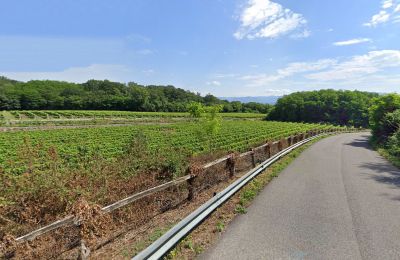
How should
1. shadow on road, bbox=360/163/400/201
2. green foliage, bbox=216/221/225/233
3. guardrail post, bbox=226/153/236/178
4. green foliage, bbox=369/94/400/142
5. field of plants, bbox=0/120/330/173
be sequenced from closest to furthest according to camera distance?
green foliage, bbox=216/221/225/233 < shadow on road, bbox=360/163/400/201 < guardrail post, bbox=226/153/236/178 < field of plants, bbox=0/120/330/173 < green foliage, bbox=369/94/400/142

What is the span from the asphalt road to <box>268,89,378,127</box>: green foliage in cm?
10255

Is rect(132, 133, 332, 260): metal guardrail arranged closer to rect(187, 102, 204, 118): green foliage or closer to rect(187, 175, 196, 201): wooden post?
rect(187, 175, 196, 201): wooden post

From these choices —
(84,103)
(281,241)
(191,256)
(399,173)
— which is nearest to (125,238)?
(191,256)

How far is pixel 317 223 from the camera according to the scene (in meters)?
5.75

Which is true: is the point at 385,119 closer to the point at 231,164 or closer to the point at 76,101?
the point at 231,164

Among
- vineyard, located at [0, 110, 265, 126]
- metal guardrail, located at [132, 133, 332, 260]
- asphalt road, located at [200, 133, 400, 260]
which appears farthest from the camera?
vineyard, located at [0, 110, 265, 126]

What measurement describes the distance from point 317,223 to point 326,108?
117 m

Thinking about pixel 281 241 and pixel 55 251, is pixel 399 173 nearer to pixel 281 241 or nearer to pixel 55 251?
pixel 281 241

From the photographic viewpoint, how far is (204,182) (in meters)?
9.03

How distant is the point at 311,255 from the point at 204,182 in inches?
195

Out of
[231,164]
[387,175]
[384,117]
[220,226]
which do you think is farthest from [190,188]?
[384,117]

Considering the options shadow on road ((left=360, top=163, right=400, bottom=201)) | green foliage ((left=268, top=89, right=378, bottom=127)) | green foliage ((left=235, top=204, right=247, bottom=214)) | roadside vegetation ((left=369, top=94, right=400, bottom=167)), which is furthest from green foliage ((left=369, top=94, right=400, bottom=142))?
green foliage ((left=268, top=89, right=378, bottom=127))

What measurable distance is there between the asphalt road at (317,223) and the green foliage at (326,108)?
103 meters

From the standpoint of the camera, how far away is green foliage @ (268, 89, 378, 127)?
10206 centimetres
